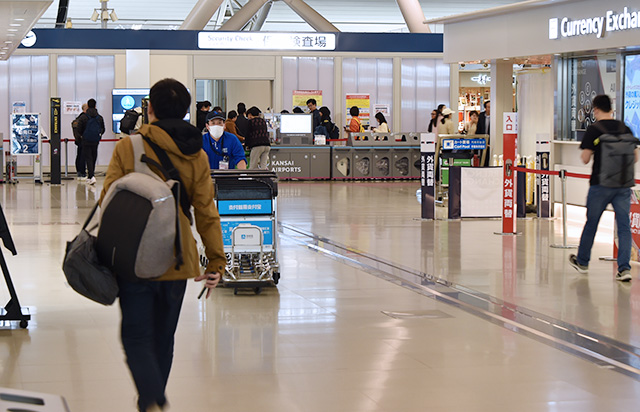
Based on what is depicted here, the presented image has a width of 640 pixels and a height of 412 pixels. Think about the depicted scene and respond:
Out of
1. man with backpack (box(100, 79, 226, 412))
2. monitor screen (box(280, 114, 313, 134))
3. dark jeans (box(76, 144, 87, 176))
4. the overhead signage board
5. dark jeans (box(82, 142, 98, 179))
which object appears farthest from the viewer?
the overhead signage board

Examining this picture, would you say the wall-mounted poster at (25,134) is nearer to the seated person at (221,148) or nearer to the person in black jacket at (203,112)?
the person in black jacket at (203,112)

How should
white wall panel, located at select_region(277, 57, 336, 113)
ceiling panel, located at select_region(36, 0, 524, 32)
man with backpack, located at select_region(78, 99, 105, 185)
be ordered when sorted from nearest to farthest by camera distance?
man with backpack, located at select_region(78, 99, 105, 185) → white wall panel, located at select_region(277, 57, 336, 113) → ceiling panel, located at select_region(36, 0, 524, 32)

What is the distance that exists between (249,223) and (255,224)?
1.9 inches

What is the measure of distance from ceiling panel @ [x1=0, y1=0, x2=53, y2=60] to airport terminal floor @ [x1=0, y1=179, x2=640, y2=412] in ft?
7.36

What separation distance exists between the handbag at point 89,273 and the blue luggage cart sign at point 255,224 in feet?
13.0

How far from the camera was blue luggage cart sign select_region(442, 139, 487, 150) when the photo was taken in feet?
50.6

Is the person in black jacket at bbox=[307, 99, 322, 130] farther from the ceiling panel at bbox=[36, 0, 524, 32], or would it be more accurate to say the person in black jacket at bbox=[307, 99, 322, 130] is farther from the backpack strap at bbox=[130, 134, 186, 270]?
the backpack strap at bbox=[130, 134, 186, 270]

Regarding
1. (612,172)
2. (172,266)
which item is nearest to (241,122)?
(612,172)

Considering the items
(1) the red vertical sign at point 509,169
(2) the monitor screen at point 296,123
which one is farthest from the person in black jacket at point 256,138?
(2) the monitor screen at point 296,123

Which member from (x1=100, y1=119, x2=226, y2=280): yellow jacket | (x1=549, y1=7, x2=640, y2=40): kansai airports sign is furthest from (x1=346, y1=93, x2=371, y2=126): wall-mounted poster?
(x1=100, y1=119, x2=226, y2=280): yellow jacket

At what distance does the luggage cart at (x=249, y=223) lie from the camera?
7434 millimetres

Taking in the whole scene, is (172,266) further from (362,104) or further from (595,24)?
(362,104)

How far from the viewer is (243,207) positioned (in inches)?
296

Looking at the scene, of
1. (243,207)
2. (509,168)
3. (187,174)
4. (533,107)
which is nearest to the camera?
(187,174)
